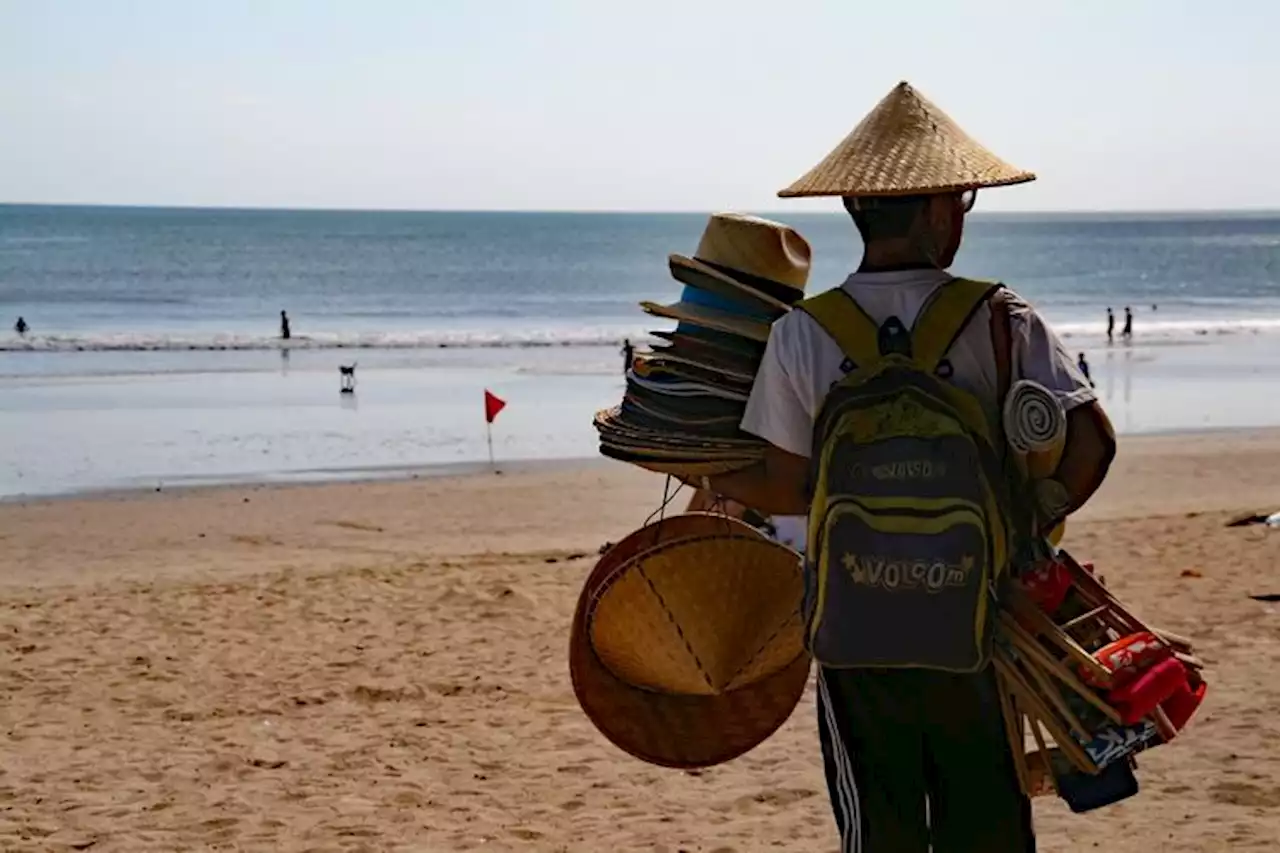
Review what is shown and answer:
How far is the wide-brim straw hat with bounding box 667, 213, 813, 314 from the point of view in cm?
342

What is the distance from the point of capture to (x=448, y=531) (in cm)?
1395

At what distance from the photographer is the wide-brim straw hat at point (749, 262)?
11.2 feet

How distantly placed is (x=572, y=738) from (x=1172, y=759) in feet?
7.51

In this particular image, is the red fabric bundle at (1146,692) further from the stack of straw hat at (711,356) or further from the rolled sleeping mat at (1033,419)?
the stack of straw hat at (711,356)

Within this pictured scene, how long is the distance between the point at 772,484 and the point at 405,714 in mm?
4046

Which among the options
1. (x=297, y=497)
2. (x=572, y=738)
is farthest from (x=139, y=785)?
(x=297, y=497)

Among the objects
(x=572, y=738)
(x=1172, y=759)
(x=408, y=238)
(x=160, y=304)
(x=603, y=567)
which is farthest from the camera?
(x=408, y=238)

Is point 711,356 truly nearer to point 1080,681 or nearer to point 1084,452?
point 1084,452

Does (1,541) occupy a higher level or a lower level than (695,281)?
lower

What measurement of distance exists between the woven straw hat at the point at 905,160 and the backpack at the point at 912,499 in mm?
195

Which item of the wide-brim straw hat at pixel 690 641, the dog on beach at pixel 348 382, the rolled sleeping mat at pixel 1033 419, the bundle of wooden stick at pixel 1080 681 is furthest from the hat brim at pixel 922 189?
the dog on beach at pixel 348 382

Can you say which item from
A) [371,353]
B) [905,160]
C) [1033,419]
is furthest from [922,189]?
[371,353]

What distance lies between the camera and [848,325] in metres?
2.76

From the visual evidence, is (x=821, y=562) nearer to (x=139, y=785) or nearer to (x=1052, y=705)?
(x=1052, y=705)
